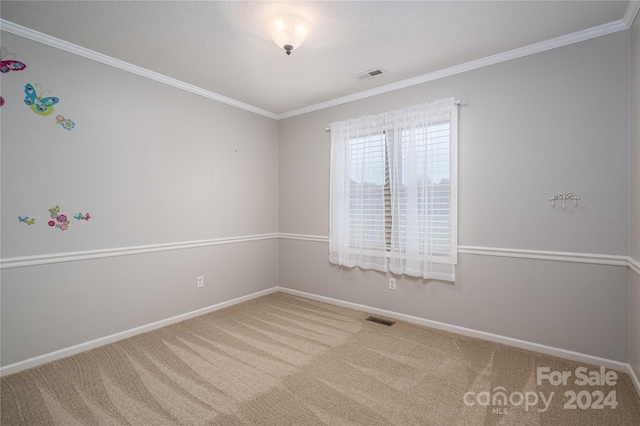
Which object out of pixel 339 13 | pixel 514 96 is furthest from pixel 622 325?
pixel 339 13

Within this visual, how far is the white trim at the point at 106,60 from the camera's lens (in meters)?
2.34

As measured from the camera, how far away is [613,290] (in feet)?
7.74

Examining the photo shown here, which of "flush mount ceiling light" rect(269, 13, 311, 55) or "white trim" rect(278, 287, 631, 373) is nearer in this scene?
"flush mount ceiling light" rect(269, 13, 311, 55)

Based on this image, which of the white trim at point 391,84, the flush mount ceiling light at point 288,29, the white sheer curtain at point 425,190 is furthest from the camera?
the white sheer curtain at point 425,190

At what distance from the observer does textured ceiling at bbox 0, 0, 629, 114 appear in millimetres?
2129

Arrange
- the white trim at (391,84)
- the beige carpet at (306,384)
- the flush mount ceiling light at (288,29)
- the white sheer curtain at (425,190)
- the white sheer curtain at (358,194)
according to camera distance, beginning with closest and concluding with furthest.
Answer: the beige carpet at (306,384)
the flush mount ceiling light at (288,29)
the white trim at (391,84)
the white sheer curtain at (425,190)
the white sheer curtain at (358,194)

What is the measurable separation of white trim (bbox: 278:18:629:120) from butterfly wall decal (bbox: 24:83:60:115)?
2764 mm

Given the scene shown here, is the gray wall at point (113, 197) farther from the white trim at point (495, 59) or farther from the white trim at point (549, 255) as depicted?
the white trim at point (549, 255)

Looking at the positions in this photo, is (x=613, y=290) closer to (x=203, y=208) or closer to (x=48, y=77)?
(x=203, y=208)

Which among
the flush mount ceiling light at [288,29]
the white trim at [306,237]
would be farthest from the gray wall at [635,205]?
the white trim at [306,237]

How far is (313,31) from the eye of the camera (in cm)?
241

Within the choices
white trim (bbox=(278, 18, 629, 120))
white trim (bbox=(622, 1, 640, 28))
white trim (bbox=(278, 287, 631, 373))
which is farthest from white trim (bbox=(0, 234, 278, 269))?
white trim (bbox=(622, 1, 640, 28))

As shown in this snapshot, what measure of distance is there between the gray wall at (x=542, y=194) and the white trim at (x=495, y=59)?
0.17ft

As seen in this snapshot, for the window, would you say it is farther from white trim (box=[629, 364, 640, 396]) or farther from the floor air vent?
white trim (box=[629, 364, 640, 396])
